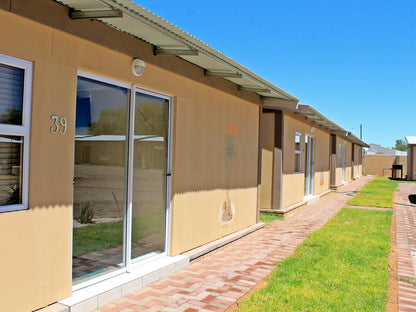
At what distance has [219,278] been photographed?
4703 millimetres

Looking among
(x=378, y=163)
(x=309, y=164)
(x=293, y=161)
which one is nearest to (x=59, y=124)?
(x=293, y=161)

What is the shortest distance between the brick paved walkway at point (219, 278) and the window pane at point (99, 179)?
62 cm

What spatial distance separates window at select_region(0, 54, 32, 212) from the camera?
293 cm

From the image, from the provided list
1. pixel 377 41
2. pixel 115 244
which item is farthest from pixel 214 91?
pixel 377 41

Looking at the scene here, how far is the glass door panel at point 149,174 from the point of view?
4516 mm

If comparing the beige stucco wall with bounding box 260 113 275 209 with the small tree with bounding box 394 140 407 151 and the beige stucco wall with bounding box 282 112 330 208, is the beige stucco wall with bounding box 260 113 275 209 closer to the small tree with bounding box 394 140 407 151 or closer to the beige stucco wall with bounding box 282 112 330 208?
the beige stucco wall with bounding box 282 112 330 208

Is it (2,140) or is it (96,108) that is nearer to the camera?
(2,140)

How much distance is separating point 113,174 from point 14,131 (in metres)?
1.58

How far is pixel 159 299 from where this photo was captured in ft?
12.9

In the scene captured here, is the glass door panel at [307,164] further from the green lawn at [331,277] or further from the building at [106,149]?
the building at [106,149]

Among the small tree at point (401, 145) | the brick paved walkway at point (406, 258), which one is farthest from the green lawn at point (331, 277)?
the small tree at point (401, 145)

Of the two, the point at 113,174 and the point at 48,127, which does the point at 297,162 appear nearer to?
the point at 113,174

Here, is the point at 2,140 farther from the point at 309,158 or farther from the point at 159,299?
the point at 309,158

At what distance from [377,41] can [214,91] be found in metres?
12.2
